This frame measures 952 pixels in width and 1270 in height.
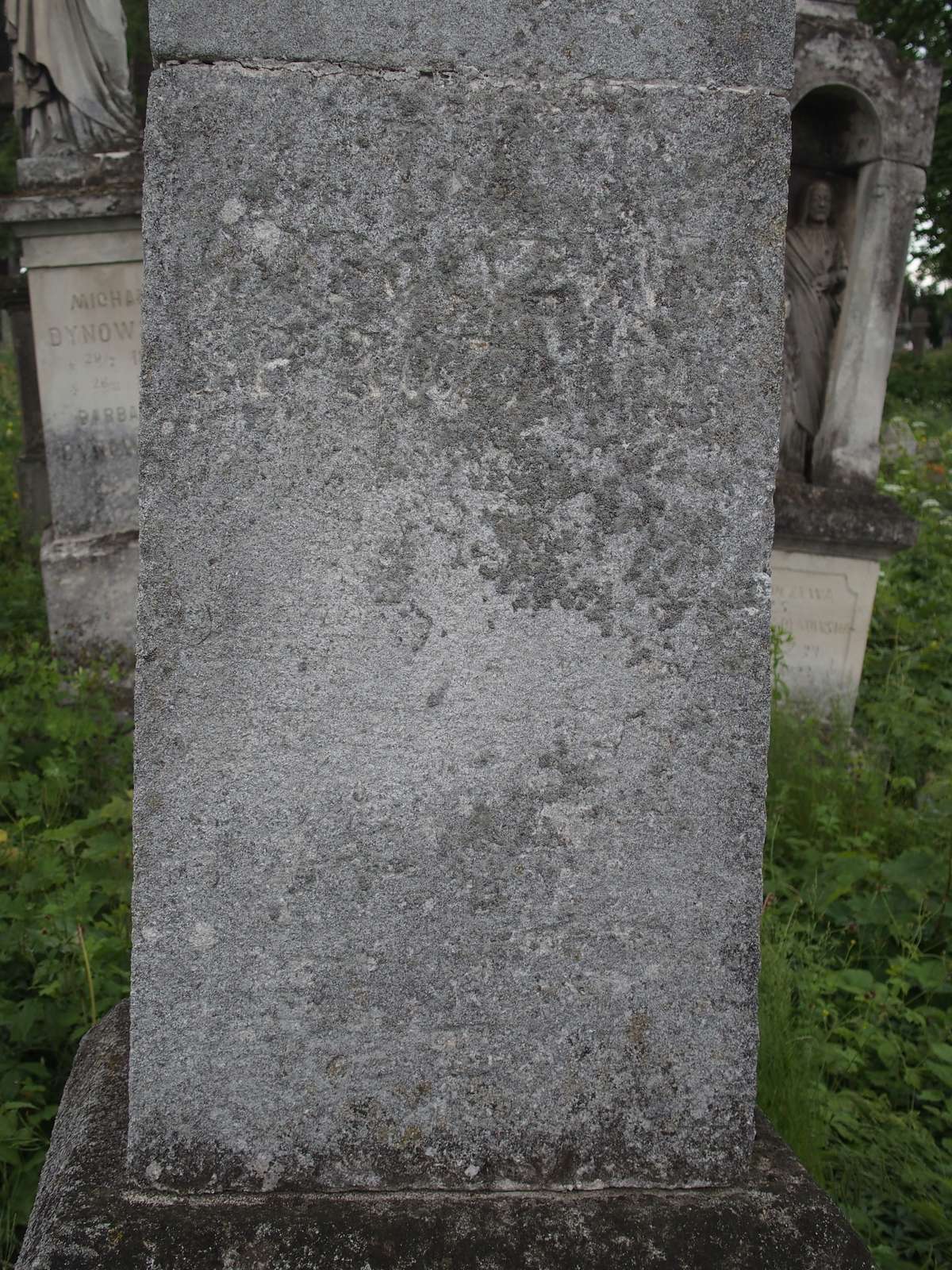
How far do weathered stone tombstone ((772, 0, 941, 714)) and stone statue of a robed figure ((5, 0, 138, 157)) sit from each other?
10.9 ft

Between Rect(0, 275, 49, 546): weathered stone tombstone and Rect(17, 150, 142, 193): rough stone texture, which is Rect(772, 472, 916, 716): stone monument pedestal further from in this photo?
Rect(0, 275, 49, 546): weathered stone tombstone

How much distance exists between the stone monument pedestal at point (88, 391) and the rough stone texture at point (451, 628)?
4.26 m

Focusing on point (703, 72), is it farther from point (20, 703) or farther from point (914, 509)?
point (914, 509)

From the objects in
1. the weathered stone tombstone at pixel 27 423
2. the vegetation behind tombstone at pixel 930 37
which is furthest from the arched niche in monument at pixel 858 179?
the vegetation behind tombstone at pixel 930 37

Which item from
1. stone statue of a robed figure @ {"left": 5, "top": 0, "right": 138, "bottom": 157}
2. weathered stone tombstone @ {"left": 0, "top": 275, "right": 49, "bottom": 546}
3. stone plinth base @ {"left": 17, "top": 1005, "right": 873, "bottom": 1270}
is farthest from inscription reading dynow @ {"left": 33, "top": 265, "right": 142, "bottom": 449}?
stone plinth base @ {"left": 17, "top": 1005, "right": 873, "bottom": 1270}

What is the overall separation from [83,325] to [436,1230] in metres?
5.00

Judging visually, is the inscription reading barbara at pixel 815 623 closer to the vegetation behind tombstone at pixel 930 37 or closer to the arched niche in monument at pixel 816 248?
the arched niche in monument at pixel 816 248

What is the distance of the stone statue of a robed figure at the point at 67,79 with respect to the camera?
5574 millimetres

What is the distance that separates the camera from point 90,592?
17.6 ft

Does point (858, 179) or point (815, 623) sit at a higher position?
point (858, 179)

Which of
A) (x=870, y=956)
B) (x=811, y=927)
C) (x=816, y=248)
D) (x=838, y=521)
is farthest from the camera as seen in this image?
(x=816, y=248)

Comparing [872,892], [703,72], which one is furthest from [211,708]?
[872,892]

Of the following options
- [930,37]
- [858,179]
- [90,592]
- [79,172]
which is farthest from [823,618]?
[930,37]

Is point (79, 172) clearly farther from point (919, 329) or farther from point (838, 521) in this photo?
point (919, 329)
